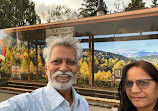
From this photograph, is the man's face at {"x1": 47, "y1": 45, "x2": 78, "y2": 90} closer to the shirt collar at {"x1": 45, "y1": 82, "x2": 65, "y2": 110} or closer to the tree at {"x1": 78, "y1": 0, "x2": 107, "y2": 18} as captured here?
the shirt collar at {"x1": 45, "y1": 82, "x2": 65, "y2": 110}

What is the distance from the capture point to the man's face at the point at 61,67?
4.94 feet

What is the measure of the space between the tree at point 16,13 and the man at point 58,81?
15.6m

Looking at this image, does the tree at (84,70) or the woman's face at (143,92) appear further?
the tree at (84,70)

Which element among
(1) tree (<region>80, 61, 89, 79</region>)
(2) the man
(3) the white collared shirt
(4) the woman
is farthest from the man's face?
(1) tree (<region>80, 61, 89, 79</region>)

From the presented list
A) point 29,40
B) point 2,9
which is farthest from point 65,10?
point 29,40

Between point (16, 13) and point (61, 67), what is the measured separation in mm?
18667

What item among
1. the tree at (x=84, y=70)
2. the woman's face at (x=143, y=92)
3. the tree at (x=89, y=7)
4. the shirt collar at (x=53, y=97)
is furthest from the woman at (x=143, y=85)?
the tree at (x=89, y=7)

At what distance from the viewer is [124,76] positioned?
60.9 inches

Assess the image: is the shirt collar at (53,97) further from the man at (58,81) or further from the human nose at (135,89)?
the human nose at (135,89)

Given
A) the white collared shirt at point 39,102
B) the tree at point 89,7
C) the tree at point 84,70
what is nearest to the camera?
the white collared shirt at point 39,102

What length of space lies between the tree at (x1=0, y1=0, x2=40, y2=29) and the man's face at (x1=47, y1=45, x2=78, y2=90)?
15583 mm

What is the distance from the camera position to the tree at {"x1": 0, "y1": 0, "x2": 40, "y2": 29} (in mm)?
15055

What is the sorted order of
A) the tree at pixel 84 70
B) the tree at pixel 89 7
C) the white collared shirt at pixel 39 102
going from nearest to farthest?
1. the white collared shirt at pixel 39 102
2. the tree at pixel 84 70
3. the tree at pixel 89 7

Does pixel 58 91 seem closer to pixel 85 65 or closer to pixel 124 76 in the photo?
pixel 124 76
